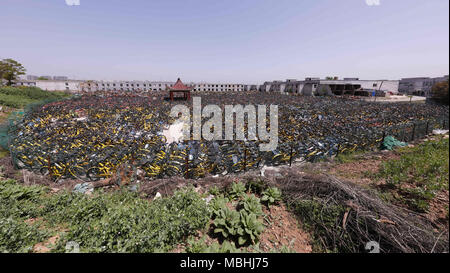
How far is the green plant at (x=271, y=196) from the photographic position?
3.77 m

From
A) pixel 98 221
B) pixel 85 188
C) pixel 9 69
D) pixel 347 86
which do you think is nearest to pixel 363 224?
pixel 98 221

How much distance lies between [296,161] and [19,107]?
84.8 feet

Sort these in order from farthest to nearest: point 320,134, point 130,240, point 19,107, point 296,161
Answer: point 19,107 < point 320,134 < point 296,161 < point 130,240

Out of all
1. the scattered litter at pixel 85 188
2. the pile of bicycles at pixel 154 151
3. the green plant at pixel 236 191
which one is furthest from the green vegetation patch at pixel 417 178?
the scattered litter at pixel 85 188

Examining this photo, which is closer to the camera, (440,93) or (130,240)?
(130,240)

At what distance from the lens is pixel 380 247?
2561 millimetres

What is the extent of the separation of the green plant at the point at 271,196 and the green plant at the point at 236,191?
20.8 inches

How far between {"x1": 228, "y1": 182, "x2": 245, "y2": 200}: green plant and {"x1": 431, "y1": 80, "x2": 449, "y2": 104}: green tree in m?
3.71

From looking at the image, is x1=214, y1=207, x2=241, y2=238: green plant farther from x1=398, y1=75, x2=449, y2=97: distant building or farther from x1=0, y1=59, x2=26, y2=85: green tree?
x1=0, y1=59, x2=26, y2=85: green tree

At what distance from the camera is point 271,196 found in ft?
12.7

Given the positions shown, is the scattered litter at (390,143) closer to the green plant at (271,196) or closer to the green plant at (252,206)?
the green plant at (271,196)

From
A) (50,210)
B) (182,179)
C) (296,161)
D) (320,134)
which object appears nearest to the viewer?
(50,210)
